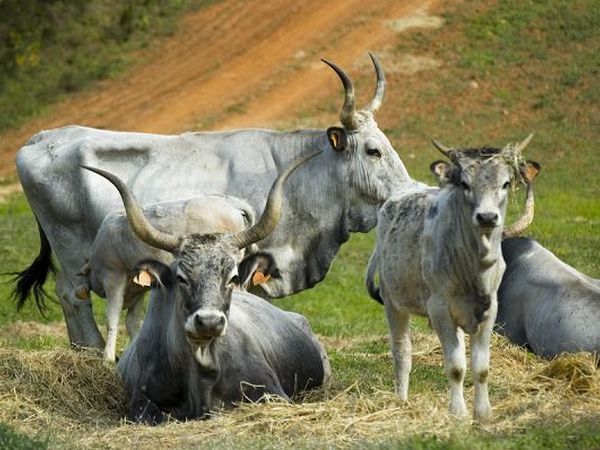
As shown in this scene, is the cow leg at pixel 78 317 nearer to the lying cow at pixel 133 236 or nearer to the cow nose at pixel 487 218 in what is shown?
the lying cow at pixel 133 236

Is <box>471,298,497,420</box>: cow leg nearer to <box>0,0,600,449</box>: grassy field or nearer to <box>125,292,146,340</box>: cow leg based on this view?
<box>0,0,600,449</box>: grassy field

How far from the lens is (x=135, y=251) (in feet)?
42.8

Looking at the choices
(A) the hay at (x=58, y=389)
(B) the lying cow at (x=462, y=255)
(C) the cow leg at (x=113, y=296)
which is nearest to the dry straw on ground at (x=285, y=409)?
(A) the hay at (x=58, y=389)

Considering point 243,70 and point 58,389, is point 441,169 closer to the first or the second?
point 58,389

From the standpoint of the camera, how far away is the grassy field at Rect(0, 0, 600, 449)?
9711 millimetres

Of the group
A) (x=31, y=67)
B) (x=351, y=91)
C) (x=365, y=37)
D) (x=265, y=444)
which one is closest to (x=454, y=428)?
(x=265, y=444)

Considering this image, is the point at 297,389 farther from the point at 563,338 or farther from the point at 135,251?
the point at 563,338

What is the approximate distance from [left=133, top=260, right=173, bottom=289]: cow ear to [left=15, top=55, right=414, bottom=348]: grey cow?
3164 mm

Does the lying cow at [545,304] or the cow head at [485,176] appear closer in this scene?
the cow head at [485,176]

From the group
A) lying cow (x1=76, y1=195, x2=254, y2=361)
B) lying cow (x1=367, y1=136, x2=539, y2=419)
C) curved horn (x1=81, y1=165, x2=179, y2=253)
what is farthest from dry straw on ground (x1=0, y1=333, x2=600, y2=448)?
curved horn (x1=81, y1=165, x2=179, y2=253)

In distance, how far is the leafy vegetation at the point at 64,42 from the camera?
112 ft

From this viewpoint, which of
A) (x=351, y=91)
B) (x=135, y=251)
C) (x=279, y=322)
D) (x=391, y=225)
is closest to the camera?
(x=391, y=225)

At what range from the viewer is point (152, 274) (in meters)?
10.9

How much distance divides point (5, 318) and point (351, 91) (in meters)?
6.19
